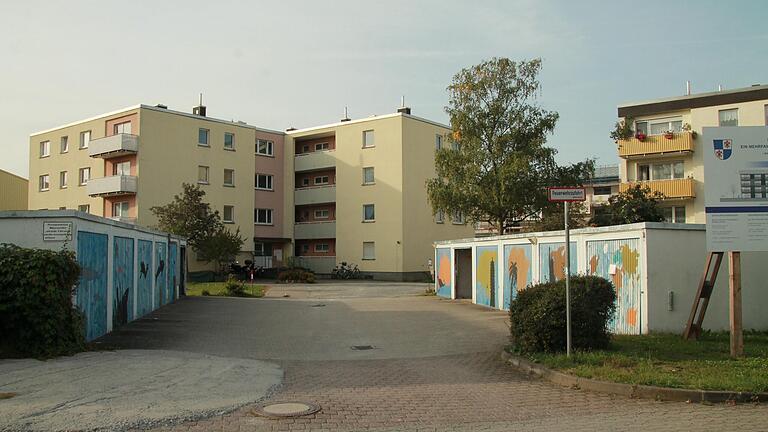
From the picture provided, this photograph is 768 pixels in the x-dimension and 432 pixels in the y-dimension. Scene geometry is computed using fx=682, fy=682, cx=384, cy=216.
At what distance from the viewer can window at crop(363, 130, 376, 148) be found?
50.6 meters

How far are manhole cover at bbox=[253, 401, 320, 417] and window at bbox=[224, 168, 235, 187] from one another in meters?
43.9

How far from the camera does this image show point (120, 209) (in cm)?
4725

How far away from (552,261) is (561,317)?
786 cm

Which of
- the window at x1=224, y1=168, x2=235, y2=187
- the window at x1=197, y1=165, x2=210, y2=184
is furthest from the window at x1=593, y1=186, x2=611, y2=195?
the window at x1=197, y1=165, x2=210, y2=184

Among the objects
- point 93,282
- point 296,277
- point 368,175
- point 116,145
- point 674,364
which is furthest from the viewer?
point 368,175

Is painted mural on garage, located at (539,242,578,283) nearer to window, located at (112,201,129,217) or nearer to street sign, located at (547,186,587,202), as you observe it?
street sign, located at (547,186,587,202)

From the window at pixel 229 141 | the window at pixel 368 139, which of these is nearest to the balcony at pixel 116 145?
the window at pixel 229 141

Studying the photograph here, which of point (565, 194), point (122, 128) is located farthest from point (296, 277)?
point (565, 194)

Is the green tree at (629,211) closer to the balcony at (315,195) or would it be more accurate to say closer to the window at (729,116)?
the window at (729,116)

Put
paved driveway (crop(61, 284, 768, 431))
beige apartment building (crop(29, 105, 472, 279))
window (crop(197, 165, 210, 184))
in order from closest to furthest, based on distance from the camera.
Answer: paved driveway (crop(61, 284, 768, 431)) < beige apartment building (crop(29, 105, 472, 279)) < window (crop(197, 165, 210, 184))

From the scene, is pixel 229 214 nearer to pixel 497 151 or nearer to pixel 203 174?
pixel 203 174

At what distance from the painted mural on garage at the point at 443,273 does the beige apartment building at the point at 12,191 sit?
3804 cm

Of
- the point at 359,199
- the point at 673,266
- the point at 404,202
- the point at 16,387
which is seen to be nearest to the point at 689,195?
the point at 404,202

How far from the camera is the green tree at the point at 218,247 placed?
1634 inches
